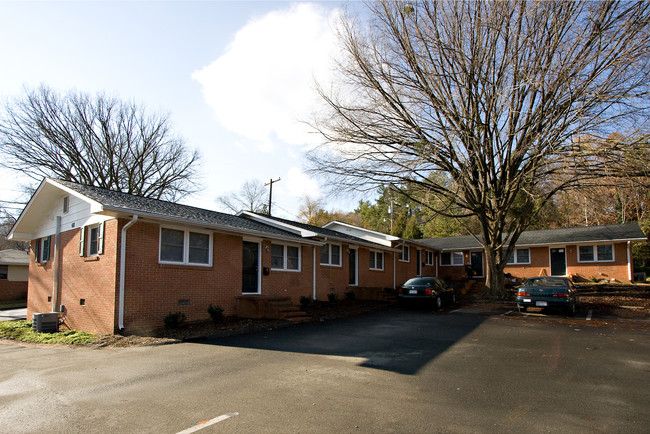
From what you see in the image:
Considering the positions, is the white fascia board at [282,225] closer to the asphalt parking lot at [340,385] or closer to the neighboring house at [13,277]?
the asphalt parking lot at [340,385]

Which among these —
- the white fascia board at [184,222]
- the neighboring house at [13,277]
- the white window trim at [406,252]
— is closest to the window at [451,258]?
the white window trim at [406,252]

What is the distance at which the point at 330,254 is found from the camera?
19.8 meters

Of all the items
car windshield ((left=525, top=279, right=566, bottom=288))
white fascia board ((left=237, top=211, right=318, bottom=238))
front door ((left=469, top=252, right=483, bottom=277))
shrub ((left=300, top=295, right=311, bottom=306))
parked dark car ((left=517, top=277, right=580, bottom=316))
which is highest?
white fascia board ((left=237, top=211, right=318, bottom=238))

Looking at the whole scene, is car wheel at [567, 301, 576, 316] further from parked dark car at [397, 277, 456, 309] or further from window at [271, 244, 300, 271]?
window at [271, 244, 300, 271]

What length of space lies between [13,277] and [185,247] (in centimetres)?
2750

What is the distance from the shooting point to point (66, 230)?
14.4 m

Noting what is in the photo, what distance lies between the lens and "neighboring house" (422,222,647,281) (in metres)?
25.8

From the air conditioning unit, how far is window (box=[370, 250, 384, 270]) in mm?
15335

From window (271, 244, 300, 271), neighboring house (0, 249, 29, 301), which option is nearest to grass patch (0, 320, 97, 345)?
window (271, 244, 300, 271)

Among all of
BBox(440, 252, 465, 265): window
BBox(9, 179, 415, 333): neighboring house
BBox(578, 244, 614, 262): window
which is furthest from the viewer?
BBox(440, 252, 465, 265): window

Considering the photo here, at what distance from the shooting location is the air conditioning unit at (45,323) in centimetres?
1271

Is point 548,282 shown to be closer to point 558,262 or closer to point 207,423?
point 207,423

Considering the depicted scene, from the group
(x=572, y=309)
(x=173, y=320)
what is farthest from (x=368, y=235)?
(x=173, y=320)

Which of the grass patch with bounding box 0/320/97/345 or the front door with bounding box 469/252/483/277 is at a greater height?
the front door with bounding box 469/252/483/277
